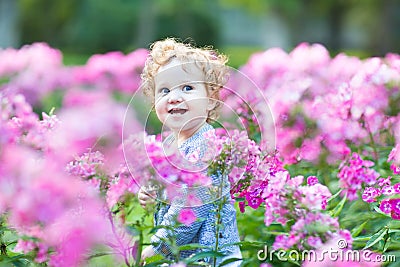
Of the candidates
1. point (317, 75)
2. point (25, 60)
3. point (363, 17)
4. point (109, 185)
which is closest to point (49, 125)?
point (109, 185)

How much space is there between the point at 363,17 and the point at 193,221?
26.8 m

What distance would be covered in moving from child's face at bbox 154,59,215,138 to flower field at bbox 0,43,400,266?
0.10m

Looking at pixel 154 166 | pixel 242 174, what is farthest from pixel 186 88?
pixel 154 166

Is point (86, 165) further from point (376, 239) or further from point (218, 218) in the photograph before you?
point (376, 239)

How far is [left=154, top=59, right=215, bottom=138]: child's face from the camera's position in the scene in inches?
111

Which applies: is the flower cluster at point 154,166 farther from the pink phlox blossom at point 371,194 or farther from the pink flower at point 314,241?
the pink phlox blossom at point 371,194

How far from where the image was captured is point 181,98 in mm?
2803

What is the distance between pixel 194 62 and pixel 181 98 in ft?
0.49

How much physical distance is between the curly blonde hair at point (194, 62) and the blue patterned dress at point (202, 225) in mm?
152

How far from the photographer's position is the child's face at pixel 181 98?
281 cm

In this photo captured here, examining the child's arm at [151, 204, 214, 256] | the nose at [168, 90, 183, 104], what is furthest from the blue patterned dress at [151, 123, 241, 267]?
the nose at [168, 90, 183, 104]

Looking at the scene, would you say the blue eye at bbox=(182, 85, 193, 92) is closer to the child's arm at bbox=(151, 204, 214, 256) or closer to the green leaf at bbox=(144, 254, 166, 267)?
the child's arm at bbox=(151, 204, 214, 256)

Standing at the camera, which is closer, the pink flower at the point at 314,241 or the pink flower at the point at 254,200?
the pink flower at the point at 314,241

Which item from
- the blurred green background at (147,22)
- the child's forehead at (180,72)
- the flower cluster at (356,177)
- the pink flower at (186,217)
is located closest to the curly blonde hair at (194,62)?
the child's forehead at (180,72)
